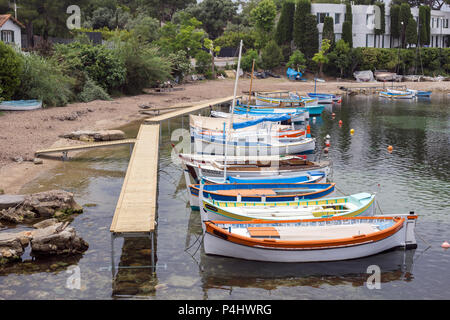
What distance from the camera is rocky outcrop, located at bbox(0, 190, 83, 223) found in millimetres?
21312

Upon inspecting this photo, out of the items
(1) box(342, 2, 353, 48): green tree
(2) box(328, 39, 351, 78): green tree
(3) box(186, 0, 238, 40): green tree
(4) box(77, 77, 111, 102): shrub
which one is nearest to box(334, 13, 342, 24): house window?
(1) box(342, 2, 353, 48): green tree

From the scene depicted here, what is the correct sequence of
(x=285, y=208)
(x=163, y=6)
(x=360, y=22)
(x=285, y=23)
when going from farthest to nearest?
(x=163, y=6)
(x=360, y=22)
(x=285, y=23)
(x=285, y=208)

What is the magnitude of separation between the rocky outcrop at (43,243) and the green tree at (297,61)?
74408 millimetres

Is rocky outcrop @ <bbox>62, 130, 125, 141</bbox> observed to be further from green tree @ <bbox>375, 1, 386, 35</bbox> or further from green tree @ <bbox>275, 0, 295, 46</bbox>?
green tree @ <bbox>375, 1, 386, 35</bbox>

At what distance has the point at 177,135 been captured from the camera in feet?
143

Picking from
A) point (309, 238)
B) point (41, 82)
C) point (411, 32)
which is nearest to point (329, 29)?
point (411, 32)

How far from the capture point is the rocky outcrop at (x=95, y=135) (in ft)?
120

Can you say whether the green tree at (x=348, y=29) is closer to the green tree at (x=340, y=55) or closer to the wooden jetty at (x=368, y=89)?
the green tree at (x=340, y=55)

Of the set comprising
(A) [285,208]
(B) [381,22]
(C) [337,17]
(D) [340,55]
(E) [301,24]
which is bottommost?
(A) [285,208]

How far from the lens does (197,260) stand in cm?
1867

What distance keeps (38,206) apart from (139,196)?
15.7 ft

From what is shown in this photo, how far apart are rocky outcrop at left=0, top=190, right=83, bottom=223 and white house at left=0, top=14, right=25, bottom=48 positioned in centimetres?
3731

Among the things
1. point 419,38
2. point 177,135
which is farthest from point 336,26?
point 177,135

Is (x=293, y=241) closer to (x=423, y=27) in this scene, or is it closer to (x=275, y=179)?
(x=275, y=179)
